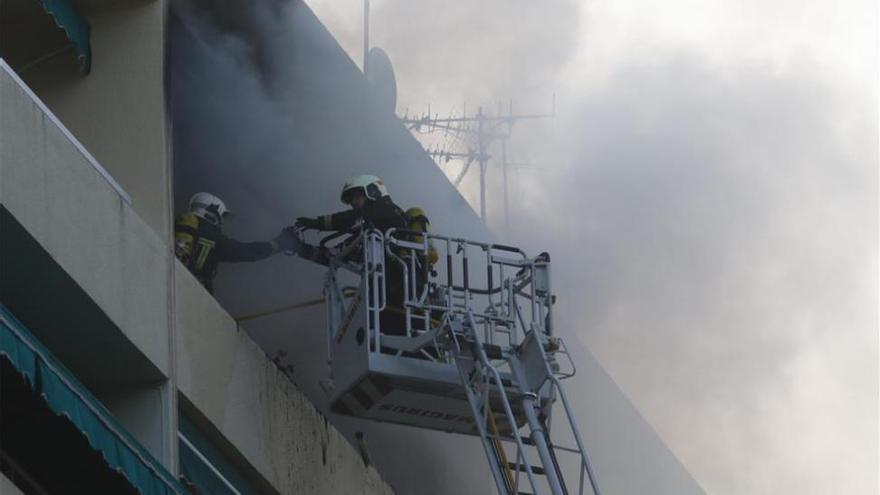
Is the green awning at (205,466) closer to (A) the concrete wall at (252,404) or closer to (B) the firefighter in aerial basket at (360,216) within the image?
(A) the concrete wall at (252,404)

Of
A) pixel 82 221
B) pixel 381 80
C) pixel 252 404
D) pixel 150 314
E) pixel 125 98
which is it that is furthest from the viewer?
pixel 381 80

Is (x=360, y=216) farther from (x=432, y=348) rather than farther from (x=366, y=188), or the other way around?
(x=432, y=348)

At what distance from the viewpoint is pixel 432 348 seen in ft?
48.4

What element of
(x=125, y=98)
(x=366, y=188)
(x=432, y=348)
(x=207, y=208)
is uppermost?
(x=207, y=208)

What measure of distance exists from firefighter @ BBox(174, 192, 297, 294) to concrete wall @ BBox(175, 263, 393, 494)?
1.14 m

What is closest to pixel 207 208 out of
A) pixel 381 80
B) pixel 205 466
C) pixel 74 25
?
pixel 205 466

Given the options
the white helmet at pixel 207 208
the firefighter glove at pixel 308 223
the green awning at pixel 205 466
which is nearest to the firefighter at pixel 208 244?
the white helmet at pixel 207 208

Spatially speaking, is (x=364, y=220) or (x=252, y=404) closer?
(x=252, y=404)

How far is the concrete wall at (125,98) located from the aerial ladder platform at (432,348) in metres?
1.81

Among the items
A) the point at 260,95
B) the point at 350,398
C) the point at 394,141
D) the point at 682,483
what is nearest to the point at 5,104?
the point at 350,398

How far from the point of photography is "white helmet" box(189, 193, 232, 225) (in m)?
16.5

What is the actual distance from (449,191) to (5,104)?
9997mm

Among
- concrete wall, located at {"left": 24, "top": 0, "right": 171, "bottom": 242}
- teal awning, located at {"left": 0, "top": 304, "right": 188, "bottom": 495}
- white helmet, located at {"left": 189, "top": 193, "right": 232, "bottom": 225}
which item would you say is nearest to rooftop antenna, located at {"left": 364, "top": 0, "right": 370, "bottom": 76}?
white helmet, located at {"left": 189, "top": 193, "right": 232, "bottom": 225}

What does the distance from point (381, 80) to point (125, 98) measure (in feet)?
25.6
